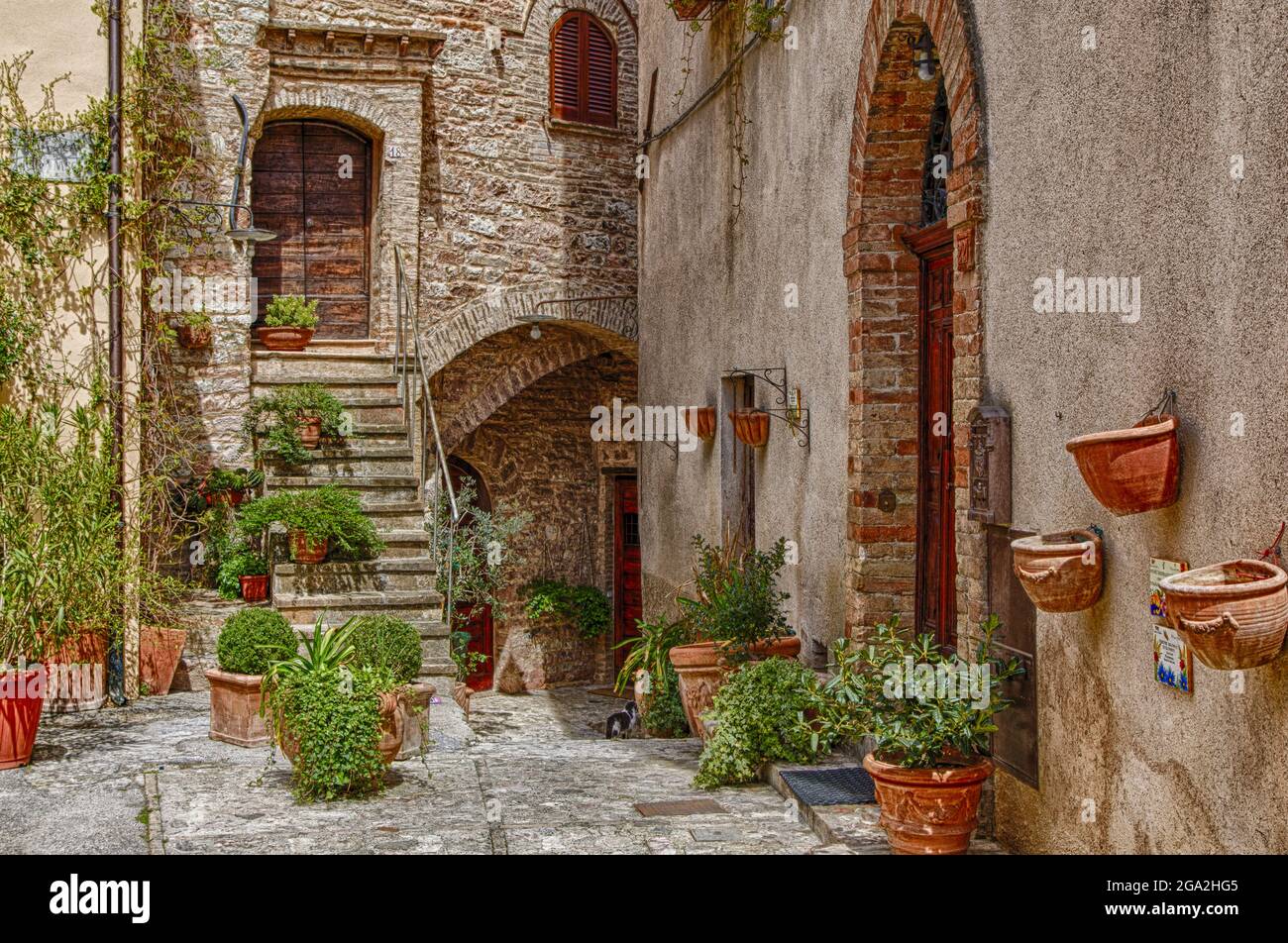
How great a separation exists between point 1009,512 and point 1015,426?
30 centimetres

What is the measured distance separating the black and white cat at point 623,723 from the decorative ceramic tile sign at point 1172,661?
5.26m

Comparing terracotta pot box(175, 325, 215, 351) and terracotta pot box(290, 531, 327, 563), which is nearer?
terracotta pot box(290, 531, 327, 563)

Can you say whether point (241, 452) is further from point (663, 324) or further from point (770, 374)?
point (770, 374)

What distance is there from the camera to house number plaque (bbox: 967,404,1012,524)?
190 inches

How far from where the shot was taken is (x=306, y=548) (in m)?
8.93

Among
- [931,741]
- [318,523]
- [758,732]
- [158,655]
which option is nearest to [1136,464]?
[931,741]

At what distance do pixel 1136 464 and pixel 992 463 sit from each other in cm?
130

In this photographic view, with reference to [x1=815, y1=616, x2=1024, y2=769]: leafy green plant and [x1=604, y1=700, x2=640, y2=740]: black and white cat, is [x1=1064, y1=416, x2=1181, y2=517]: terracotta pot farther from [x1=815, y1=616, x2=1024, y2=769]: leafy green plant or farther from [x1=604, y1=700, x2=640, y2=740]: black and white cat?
[x1=604, y1=700, x2=640, y2=740]: black and white cat

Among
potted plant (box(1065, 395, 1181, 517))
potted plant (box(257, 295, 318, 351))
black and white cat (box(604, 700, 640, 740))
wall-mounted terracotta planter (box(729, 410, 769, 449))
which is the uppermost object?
potted plant (box(257, 295, 318, 351))

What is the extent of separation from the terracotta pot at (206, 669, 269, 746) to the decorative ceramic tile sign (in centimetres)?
480

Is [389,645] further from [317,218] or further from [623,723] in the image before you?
[317,218]

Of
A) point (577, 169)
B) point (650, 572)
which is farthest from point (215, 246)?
point (650, 572)

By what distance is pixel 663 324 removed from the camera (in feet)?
37.7

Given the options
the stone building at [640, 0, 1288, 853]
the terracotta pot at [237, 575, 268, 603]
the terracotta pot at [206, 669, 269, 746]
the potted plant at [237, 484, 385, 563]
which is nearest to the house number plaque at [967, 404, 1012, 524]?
the stone building at [640, 0, 1288, 853]
